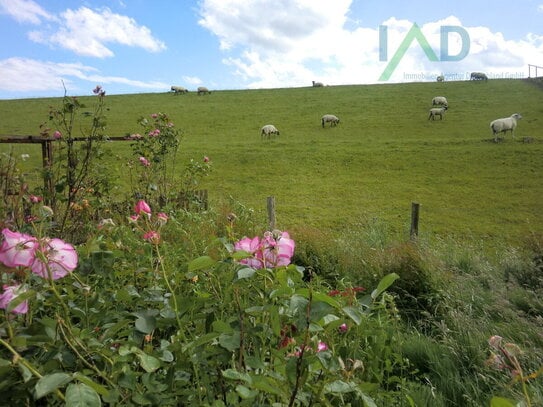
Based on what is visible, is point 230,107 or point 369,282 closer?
point 369,282

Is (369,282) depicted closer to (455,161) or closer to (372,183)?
(372,183)

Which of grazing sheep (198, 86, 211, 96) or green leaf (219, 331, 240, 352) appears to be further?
grazing sheep (198, 86, 211, 96)

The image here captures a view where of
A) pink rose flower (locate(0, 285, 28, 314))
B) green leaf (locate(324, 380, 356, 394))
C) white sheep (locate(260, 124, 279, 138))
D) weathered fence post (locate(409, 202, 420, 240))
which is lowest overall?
weathered fence post (locate(409, 202, 420, 240))

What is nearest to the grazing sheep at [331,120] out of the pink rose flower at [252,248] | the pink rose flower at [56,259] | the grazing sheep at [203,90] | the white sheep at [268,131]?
the white sheep at [268,131]

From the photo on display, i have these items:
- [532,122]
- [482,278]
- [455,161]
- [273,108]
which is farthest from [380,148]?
[482,278]

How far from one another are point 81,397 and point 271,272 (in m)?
0.53

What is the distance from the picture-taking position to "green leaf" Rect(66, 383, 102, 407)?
2.58 ft

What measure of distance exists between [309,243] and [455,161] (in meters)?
15.1

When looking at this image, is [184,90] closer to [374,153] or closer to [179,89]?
[179,89]

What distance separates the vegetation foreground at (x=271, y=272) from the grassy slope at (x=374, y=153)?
0.16 meters

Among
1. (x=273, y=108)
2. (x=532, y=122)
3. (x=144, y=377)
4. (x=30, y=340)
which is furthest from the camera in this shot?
(x=273, y=108)

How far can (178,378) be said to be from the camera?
1.19m

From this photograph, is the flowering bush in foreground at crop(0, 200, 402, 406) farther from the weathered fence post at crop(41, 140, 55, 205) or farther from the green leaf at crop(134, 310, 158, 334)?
the weathered fence post at crop(41, 140, 55, 205)

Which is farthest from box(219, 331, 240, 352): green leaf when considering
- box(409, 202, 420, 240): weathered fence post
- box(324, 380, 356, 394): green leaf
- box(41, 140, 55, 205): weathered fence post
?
box(409, 202, 420, 240): weathered fence post
